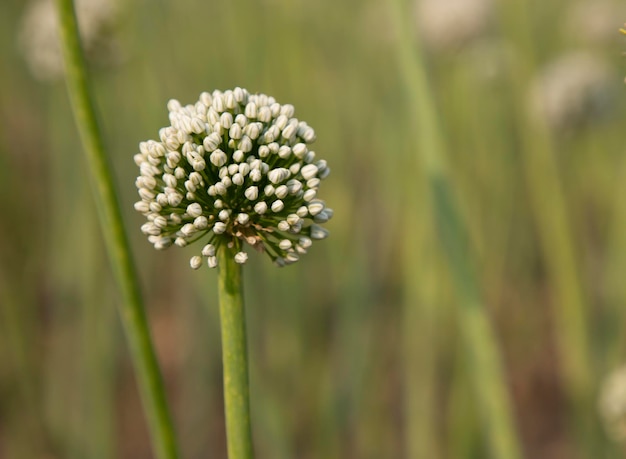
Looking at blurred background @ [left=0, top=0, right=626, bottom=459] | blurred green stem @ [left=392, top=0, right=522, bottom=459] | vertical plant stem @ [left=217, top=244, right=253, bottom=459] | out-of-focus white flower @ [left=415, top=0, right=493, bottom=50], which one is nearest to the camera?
vertical plant stem @ [left=217, top=244, right=253, bottom=459]

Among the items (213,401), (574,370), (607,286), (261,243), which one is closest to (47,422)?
(213,401)

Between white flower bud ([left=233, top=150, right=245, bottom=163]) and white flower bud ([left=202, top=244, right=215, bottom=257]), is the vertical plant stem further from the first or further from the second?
white flower bud ([left=233, top=150, right=245, bottom=163])

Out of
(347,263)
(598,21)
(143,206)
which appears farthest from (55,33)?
(598,21)

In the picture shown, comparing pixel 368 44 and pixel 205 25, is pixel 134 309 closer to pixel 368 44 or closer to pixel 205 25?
pixel 205 25

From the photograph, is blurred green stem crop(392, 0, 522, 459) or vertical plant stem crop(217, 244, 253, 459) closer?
vertical plant stem crop(217, 244, 253, 459)

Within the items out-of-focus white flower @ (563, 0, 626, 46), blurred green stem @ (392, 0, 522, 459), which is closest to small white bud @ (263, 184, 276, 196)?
blurred green stem @ (392, 0, 522, 459)
